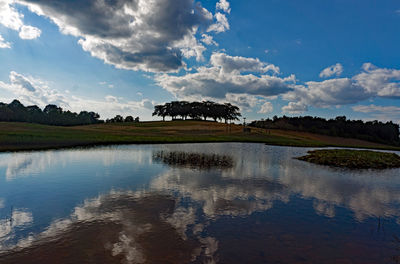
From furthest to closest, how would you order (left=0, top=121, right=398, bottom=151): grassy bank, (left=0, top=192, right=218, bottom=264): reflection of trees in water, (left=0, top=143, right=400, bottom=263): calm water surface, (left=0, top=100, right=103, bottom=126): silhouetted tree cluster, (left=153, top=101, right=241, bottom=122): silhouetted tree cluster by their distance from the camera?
1. (left=153, top=101, right=241, bottom=122): silhouetted tree cluster
2. (left=0, top=100, right=103, bottom=126): silhouetted tree cluster
3. (left=0, top=121, right=398, bottom=151): grassy bank
4. (left=0, top=143, right=400, bottom=263): calm water surface
5. (left=0, top=192, right=218, bottom=264): reflection of trees in water

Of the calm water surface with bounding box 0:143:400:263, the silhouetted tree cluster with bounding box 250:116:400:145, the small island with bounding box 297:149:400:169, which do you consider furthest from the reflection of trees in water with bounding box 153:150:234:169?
the silhouetted tree cluster with bounding box 250:116:400:145

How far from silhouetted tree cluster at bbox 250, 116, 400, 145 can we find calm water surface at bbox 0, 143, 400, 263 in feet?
342

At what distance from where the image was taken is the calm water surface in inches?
362

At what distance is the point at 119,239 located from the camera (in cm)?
1007

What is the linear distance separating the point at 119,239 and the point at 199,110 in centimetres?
17510

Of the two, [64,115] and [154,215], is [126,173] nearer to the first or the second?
[154,215]

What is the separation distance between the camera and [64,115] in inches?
6181

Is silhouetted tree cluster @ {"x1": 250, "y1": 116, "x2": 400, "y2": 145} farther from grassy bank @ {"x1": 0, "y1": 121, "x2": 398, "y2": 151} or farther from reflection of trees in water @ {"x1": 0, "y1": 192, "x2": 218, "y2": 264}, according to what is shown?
reflection of trees in water @ {"x1": 0, "y1": 192, "x2": 218, "y2": 264}

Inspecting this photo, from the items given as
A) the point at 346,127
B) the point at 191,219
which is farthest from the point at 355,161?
the point at 346,127

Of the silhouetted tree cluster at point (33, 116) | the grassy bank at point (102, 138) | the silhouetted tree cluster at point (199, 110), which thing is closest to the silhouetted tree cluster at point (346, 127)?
the grassy bank at point (102, 138)

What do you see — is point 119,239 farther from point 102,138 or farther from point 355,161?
point 102,138

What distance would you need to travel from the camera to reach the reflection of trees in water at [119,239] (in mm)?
8680

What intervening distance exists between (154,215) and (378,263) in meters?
10.4

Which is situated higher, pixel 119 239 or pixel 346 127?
pixel 346 127
